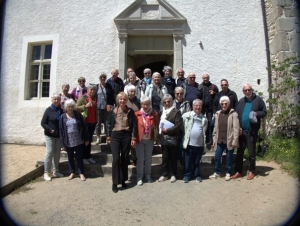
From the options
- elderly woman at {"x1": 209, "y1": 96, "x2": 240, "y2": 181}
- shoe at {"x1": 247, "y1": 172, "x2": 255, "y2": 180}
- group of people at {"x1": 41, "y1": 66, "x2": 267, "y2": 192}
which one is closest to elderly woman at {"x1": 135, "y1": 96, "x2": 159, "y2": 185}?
group of people at {"x1": 41, "y1": 66, "x2": 267, "y2": 192}

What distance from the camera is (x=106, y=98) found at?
5.71 metres

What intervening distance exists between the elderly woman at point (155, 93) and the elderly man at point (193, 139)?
642 millimetres

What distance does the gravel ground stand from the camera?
3547 mm

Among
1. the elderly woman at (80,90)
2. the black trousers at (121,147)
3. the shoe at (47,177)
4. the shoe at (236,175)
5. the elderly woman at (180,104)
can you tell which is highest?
the elderly woman at (80,90)

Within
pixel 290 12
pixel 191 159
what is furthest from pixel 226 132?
pixel 290 12

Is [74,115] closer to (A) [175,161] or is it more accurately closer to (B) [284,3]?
(A) [175,161]

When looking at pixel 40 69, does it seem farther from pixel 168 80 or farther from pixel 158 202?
pixel 158 202

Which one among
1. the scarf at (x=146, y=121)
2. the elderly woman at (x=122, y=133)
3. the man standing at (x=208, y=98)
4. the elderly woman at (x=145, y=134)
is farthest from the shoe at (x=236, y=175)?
the elderly woman at (x=122, y=133)

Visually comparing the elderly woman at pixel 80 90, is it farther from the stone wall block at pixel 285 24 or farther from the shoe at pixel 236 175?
the stone wall block at pixel 285 24

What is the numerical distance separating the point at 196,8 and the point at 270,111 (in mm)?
3657

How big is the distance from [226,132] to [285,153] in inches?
82.9

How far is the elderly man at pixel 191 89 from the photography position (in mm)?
5516

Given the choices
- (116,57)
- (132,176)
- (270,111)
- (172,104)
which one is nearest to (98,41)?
(116,57)

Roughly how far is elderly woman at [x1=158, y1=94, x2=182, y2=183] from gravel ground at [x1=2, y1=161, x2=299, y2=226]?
29 centimetres
